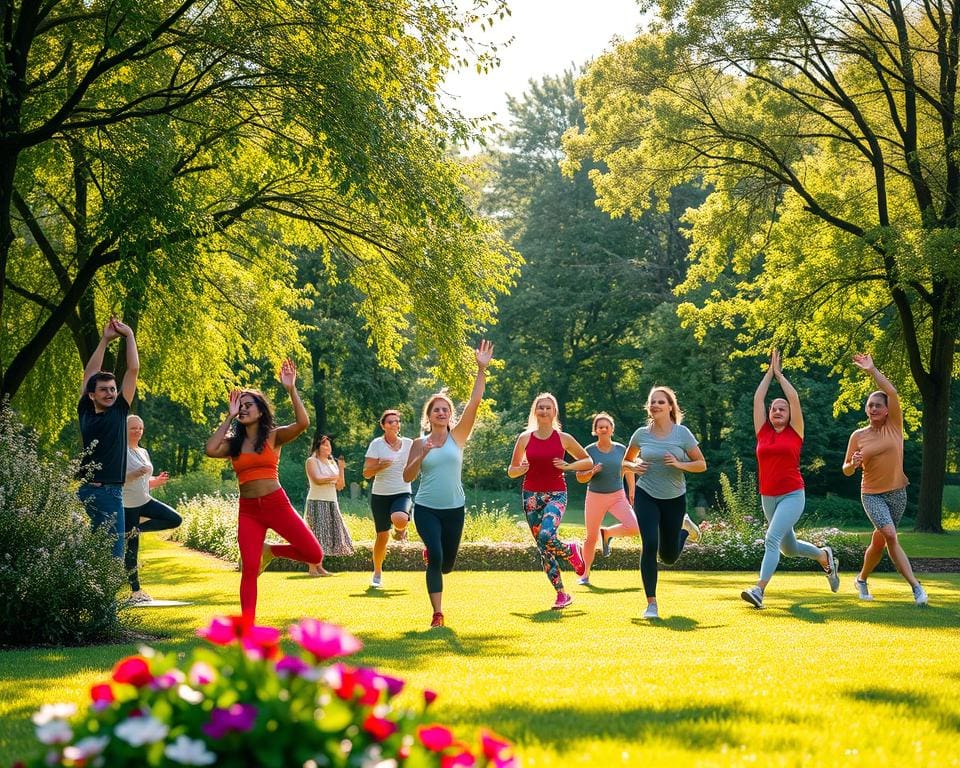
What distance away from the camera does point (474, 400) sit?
10.9 metres

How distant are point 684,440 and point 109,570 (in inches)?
236

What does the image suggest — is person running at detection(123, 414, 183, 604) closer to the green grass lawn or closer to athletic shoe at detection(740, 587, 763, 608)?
the green grass lawn

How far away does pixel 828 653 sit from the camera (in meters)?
8.78

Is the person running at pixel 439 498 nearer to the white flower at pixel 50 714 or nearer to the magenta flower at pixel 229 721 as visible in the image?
the white flower at pixel 50 714

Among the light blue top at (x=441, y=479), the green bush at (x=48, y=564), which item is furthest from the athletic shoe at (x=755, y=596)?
the green bush at (x=48, y=564)

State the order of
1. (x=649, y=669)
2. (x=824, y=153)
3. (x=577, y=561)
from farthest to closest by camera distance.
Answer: (x=824, y=153), (x=577, y=561), (x=649, y=669)

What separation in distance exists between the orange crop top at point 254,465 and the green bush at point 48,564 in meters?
1.61

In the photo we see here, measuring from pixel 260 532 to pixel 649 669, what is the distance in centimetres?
390

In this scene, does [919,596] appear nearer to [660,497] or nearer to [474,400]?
[660,497]

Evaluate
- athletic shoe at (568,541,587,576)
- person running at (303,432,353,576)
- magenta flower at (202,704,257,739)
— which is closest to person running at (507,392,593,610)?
athletic shoe at (568,541,587,576)

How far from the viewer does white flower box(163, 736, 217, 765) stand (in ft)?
8.55

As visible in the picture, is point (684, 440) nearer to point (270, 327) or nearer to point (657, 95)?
point (270, 327)

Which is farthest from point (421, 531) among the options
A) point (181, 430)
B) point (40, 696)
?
point (181, 430)

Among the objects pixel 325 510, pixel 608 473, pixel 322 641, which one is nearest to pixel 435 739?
pixel 322 641
